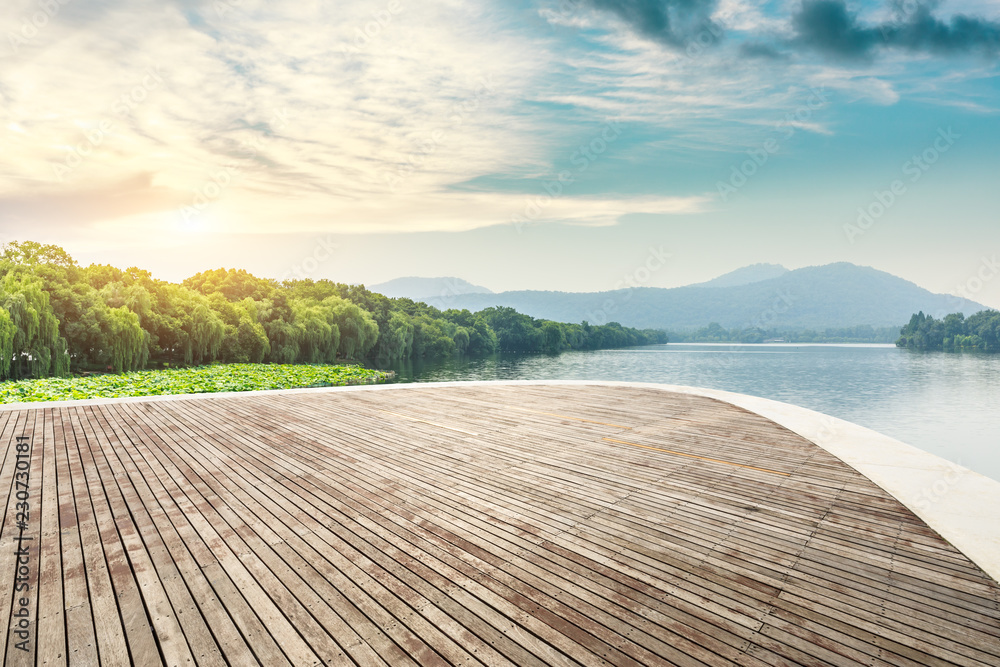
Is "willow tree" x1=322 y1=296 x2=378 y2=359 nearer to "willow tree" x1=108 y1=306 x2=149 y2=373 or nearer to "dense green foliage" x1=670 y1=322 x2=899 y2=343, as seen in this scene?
"willow tree" x1=108 y1=306 x2=149 y2=373

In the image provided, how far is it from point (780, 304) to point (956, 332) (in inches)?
3261

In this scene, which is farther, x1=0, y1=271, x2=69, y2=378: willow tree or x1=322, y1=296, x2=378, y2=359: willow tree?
x1=322, y1=296, x2=378, y2=359: willow tree

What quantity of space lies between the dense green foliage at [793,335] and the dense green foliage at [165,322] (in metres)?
105

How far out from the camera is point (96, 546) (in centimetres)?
322

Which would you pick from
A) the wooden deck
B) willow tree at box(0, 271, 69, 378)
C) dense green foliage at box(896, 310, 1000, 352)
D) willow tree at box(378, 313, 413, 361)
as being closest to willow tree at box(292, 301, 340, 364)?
willow tree at box(378, 313, 413, 361)

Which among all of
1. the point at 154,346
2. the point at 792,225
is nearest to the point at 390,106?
the point at 154,346

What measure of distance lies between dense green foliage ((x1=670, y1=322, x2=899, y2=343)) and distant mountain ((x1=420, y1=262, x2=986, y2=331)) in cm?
559

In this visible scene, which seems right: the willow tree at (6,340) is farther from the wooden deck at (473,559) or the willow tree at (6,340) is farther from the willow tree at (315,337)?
the willow tree at (315,337)

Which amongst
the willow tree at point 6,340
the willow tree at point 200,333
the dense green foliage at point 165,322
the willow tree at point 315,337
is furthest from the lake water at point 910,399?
the willow tree at point 6,340

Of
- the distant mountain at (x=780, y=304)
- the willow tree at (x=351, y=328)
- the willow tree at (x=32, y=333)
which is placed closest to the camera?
the willow tree at (x=32, y=333)

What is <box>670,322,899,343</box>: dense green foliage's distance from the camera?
407 ft

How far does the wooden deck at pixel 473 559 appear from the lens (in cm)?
221

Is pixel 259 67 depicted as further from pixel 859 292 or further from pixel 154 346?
pixel 859 292

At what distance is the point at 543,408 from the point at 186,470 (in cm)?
536
